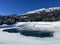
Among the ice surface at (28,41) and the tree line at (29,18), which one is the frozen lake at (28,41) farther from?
the tree line at (29,18)

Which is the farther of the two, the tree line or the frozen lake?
the tree line

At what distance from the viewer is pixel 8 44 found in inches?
216

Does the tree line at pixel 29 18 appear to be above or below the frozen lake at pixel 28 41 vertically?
above

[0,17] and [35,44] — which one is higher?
[0,17]

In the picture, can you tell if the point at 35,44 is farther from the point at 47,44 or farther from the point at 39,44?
the point at 47,44

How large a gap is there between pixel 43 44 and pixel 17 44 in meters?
1.17

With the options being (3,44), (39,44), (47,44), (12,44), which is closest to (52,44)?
(47,44)

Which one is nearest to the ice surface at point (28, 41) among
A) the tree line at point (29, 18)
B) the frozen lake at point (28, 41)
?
the frozen lake at point (28, 41)

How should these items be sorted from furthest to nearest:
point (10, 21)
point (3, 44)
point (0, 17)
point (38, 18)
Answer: point (0, 17) → point (38, 18) → point (10, 21) → point (3, 44)

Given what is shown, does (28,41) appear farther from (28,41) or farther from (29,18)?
(29,18)

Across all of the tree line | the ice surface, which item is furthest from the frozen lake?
the tree line

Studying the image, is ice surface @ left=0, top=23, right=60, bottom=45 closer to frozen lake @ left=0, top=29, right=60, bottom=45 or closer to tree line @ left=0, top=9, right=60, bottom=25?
frozen lake @ left=0, top=29, right=60, bottom=45

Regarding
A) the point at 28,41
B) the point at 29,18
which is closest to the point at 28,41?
the point at 28,41

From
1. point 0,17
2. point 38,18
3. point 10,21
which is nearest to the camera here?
point 10,21
